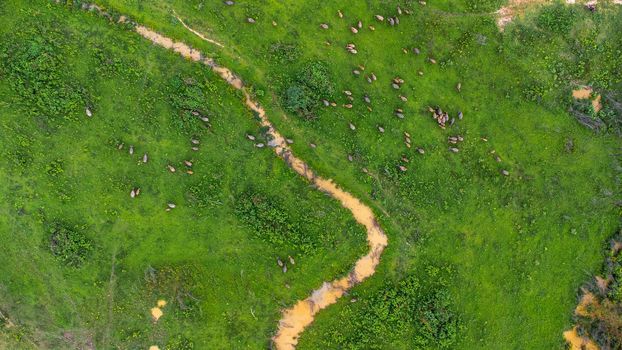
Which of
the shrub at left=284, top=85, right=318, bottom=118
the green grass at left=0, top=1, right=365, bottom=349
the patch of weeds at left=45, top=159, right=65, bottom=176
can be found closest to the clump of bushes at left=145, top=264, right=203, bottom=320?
the green grass at left=0, top=1, right=365, bottom=349

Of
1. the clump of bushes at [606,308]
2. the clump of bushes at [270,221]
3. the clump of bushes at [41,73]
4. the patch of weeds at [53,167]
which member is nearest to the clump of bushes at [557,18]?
the clump of bushes at [606,308]

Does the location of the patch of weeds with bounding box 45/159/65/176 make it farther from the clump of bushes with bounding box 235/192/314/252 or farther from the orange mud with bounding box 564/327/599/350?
the orange mud with bounding box 564/327/599/350

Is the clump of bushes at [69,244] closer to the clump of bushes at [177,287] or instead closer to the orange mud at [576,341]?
the clump of bushes at [177,287]

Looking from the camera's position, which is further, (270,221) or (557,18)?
(557,18)

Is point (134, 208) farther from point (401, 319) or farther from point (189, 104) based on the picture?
→ point (401, 319)

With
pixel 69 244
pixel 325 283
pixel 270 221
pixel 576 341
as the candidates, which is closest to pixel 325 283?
pixel 325 283

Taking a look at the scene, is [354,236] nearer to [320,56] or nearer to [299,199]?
[299,199]
